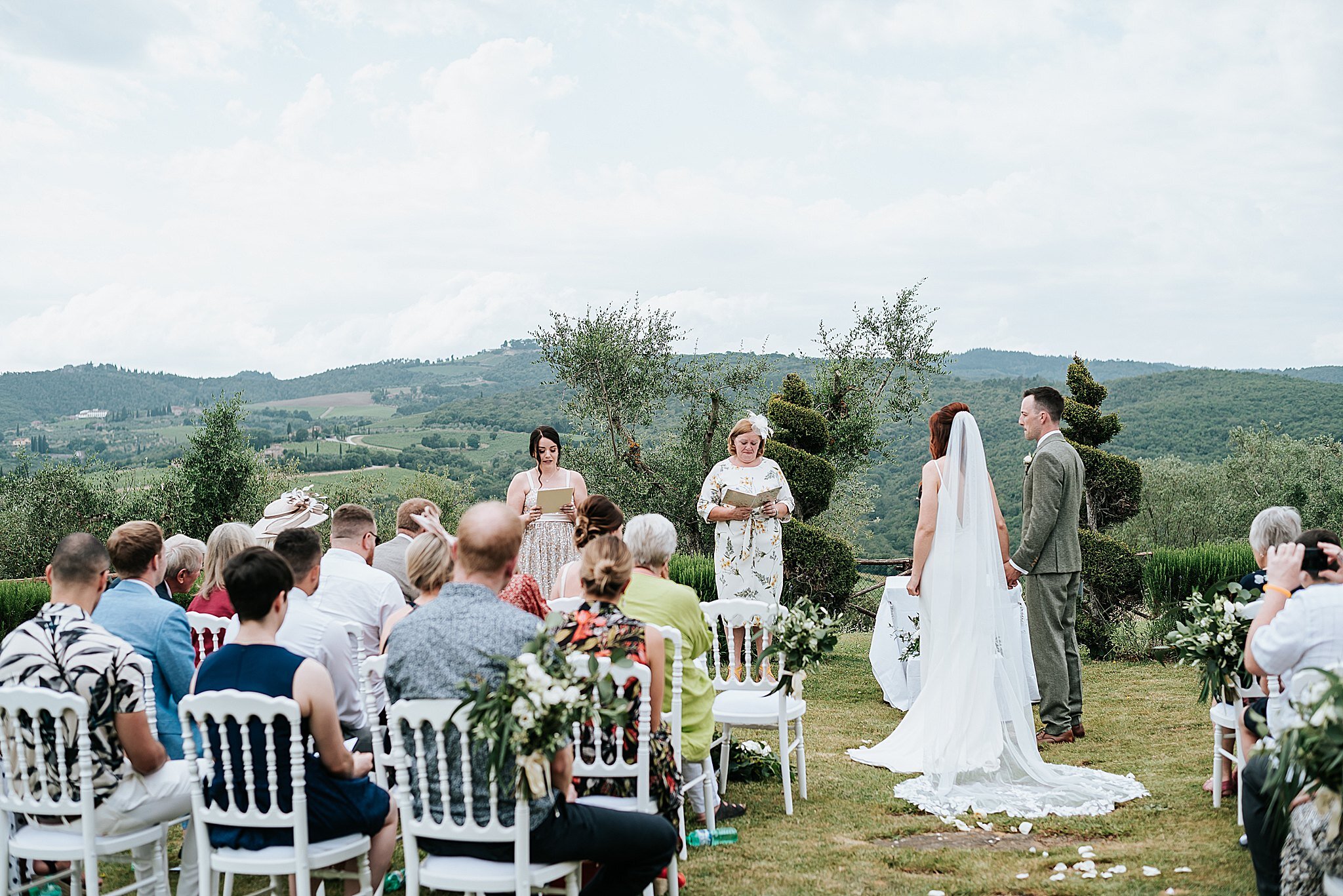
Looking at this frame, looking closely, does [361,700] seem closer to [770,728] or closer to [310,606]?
[310,606]

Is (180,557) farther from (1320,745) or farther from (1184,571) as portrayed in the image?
(1184,571)

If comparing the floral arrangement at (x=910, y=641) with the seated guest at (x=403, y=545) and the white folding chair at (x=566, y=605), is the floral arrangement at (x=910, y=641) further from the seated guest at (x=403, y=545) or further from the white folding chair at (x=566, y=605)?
the white folding chair at (x=566, y=605)

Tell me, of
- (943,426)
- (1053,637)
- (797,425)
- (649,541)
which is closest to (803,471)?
(797,425)

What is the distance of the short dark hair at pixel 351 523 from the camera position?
4.90 metres

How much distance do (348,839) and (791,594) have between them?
8.33m

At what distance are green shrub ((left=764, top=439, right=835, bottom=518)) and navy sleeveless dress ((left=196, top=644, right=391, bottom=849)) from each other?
Result: 8.12 metres

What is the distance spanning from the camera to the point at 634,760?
11.6 feet

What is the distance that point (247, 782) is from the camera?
3.04 m

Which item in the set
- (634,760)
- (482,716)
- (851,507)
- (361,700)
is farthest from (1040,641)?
(851,507)

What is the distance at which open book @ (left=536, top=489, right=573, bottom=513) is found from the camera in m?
7.76

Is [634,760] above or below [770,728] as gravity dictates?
above

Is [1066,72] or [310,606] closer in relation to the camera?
[310,606]

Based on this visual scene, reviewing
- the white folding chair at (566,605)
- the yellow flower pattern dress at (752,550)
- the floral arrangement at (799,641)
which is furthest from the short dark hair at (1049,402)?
the white folding chair at (566,605)

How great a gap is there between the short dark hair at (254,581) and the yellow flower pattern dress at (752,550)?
5.28 metres
